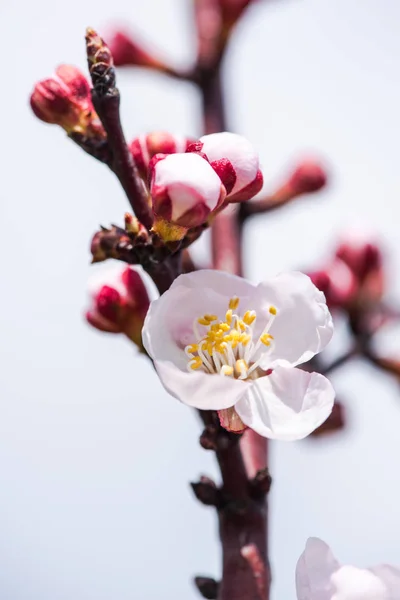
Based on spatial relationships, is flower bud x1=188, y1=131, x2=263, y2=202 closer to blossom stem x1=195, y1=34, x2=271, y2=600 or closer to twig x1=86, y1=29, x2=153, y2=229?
twig x1=86, y1=29, x2=153, y2=229

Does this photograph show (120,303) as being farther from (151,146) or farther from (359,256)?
(359,256)

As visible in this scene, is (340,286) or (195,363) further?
(340,286)

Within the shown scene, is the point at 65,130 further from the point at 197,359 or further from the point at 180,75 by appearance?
the point at 180,75

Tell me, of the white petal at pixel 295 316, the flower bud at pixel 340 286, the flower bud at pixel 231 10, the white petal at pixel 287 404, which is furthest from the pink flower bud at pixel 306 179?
the white petal at pixel 287 404

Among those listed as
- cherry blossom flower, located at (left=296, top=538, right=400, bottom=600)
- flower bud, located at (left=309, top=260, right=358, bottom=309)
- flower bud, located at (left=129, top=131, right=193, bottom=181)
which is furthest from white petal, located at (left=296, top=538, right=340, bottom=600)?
flower bud, located at (left=309, top=260, right=358, bottom=309)

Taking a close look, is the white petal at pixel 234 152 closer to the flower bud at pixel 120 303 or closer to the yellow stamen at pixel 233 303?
the yellow stamen at pixel 233 303

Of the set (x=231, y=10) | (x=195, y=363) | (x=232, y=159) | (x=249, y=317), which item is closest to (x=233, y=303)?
(x=249, y=317)
